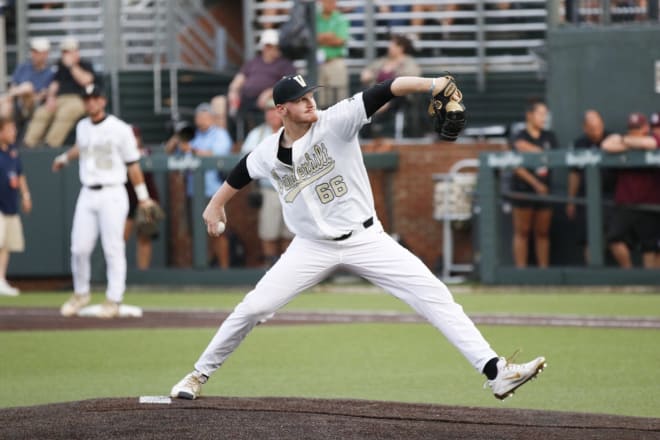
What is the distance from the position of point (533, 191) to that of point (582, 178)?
0.63 meters

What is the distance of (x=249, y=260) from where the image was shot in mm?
18625

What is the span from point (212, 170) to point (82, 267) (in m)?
4.24

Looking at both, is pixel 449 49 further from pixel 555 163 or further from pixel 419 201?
pixel 555 163

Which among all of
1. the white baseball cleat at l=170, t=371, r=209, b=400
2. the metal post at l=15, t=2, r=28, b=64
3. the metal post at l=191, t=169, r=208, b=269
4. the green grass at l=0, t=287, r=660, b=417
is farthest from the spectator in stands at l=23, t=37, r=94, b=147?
the white baseball cleat at l=170, t=371, r=209, b=400

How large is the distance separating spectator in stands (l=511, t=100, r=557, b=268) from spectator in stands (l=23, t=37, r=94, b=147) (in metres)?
6.17

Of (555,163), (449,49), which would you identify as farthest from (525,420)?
(449,49)

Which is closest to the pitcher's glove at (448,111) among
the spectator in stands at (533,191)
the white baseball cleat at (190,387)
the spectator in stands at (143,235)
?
the white baseball cleat at (190,387)

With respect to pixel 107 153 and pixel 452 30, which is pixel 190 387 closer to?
pixel 107 153

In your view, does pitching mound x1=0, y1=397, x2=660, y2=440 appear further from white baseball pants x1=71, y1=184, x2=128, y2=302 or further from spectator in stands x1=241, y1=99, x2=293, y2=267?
spectator in stands x1=241, y1=99, x2=293, y2=267

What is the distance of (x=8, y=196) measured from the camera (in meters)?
17.1

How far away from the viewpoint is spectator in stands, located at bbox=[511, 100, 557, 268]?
55.3 ft

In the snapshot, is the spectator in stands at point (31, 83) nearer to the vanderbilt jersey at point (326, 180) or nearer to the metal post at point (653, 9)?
the metal post at point (653, 9)

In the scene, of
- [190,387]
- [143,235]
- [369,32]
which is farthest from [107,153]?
[369,32]

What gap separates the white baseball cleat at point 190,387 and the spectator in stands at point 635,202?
361 inches
